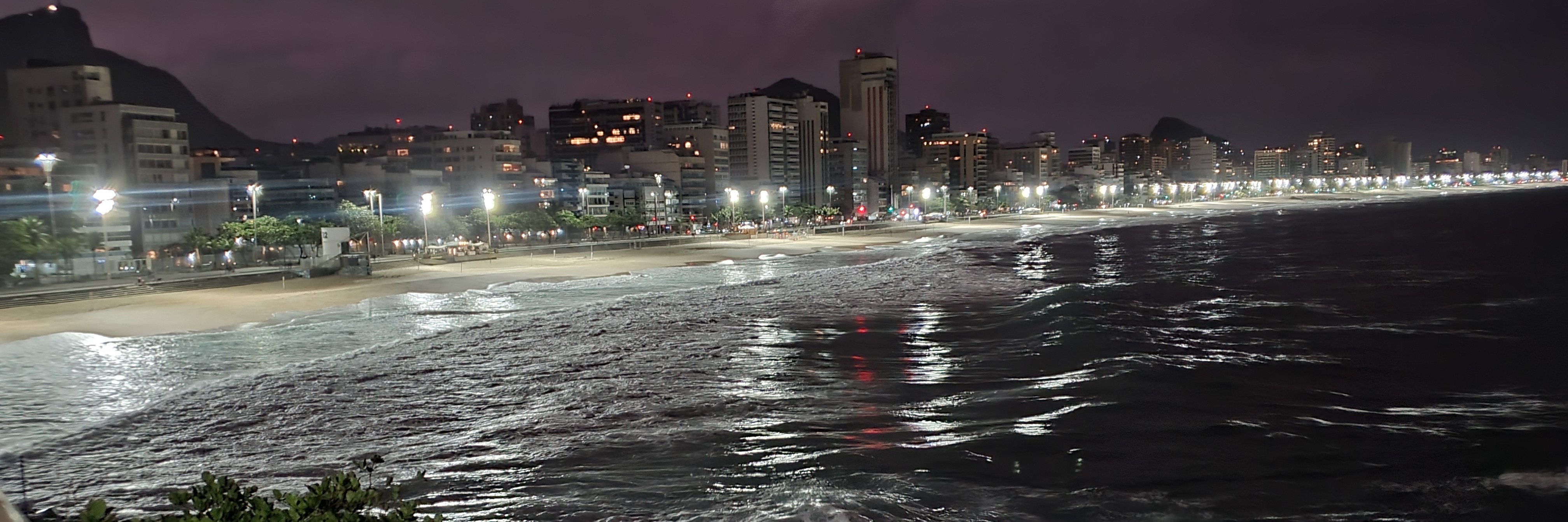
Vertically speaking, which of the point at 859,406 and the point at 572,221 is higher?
the point at 572,221

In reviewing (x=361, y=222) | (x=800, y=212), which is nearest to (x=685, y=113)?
(x=800, y=212)

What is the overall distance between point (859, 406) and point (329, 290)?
87.0 feet

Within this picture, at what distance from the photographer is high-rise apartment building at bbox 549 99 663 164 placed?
167 metres

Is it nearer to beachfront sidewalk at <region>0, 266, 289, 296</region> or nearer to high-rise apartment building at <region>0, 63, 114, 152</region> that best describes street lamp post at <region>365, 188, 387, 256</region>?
beachfront sidewalk at <region>0, 266, 289, 296</region>

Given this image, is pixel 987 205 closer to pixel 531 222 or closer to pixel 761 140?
pixel 761 140

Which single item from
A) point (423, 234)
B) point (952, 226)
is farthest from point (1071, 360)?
point (952, 226)

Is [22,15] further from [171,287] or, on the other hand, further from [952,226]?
[171,287]

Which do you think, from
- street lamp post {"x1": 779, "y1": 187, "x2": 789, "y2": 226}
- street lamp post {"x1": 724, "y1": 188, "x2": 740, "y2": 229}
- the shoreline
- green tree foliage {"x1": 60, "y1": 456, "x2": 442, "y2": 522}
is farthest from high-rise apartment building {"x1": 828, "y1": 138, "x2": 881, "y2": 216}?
green tree foliage {"x1": 60, "y1": 456, "x2": 442, "y2": 522}

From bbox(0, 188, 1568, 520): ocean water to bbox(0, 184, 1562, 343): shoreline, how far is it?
211 cm

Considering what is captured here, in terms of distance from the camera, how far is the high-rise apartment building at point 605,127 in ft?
548

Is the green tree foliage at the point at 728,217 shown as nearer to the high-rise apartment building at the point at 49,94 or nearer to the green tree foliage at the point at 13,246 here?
the high-rise apartment building at the point at 49,94

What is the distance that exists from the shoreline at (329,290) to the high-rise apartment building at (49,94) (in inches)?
2448

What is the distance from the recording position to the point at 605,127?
557 ft

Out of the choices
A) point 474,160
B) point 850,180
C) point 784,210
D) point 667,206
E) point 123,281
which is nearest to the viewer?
point 123,281
